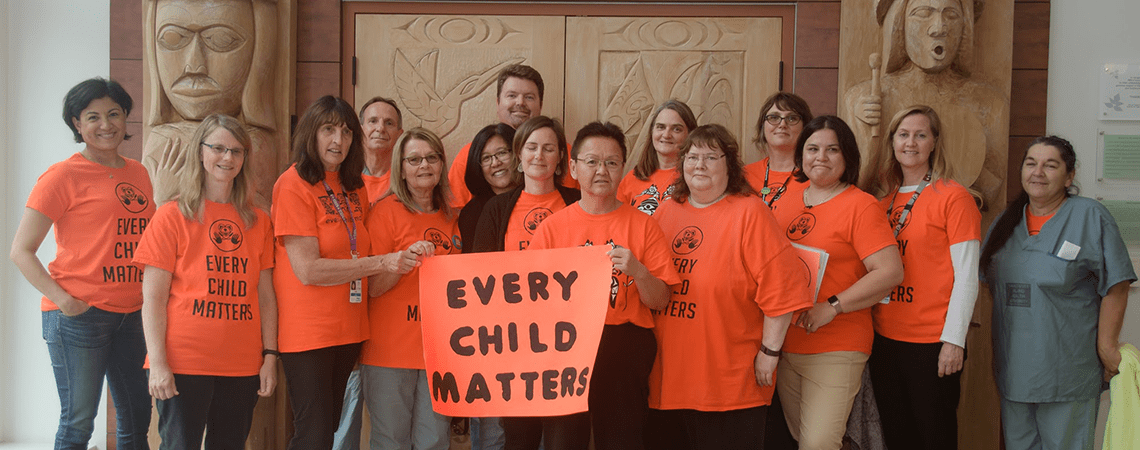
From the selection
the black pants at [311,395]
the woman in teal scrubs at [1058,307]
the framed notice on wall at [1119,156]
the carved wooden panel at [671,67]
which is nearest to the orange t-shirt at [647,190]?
the carved wooden panel at [671,67]

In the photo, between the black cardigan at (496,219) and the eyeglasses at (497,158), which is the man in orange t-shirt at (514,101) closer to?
the eyeglasses at (497,158)

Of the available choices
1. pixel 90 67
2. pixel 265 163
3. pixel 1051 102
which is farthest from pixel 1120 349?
pixel 90 67

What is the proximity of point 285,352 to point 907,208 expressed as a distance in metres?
2.56

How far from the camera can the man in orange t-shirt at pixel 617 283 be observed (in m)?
2.54

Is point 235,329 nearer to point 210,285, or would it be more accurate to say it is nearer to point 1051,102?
point 210,285

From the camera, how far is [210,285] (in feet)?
8.58

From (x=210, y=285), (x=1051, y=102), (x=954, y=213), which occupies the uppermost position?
(x=1051, y=102)

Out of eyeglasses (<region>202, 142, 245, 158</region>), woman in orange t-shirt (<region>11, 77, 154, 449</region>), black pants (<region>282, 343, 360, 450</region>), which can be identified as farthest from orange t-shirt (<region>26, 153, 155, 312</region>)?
black pants (<region>282, 343, 360, 450</region>)

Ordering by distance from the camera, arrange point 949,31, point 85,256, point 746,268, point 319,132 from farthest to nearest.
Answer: point 949,31
point 85,256
point 319,132
point 746,268

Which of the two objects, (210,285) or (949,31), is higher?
(949,31)

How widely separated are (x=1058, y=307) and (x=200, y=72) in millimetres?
4270

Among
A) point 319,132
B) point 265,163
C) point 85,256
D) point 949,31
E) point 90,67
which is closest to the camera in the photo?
point 319,132

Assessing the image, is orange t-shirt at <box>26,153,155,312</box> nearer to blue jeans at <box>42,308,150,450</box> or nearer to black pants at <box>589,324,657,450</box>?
blue jeans at <box>42,308,150,450</box>

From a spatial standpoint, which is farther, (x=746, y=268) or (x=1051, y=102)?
(x=1051, y=102)
